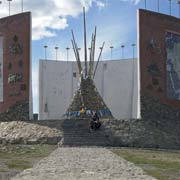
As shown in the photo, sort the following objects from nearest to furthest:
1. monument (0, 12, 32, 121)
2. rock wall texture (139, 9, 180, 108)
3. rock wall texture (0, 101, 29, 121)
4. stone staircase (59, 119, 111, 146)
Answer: stone staircase (59, 119, 111, 146) < rock wall texture (139, 9, 180, 108) < rock wall texture (0, 101, 29, 121) < monument (0, 12, 32, 121)

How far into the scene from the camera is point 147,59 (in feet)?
107

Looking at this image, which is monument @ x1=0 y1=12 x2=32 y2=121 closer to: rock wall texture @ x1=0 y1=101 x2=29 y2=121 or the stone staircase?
rock wall texture @ x1=0 y1=101 x2=29 y2=121

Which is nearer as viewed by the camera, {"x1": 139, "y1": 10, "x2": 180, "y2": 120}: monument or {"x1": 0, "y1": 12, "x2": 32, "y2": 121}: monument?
{"x1": 139, "y1": 10, "x2": 180, "y2": 120}: monument

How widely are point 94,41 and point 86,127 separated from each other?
34.4 feet

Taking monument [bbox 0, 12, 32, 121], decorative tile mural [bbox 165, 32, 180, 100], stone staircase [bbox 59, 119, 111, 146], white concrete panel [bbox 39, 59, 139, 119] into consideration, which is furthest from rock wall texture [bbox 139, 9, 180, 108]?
white concrete panel [bbox 39, 59, 139, 119]

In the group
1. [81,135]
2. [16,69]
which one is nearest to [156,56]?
[81,135]

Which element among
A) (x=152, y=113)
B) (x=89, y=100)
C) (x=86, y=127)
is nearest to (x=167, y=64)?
(x=152, y=113)

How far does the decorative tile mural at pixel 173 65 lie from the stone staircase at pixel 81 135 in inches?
A: 326

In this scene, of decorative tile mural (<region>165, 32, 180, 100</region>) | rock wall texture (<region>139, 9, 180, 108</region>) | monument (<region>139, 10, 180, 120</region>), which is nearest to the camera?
monument (<region>139, 10, 180, 120</region>)

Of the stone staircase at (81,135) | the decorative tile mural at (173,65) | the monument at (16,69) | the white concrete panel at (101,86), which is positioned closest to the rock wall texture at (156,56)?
the decorative tile mural at (173,65)

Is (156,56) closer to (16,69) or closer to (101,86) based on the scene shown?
(16,69)

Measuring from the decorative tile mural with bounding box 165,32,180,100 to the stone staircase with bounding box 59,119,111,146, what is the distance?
827 cm

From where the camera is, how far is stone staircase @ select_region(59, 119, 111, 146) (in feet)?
84.9

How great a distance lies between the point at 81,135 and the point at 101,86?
2415 centimetres
